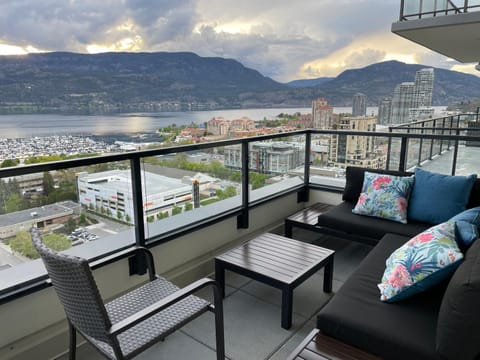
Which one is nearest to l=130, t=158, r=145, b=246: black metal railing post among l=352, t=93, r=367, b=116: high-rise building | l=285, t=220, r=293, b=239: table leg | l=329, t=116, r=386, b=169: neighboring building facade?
l=285, t=220, r=293, b=239: table leg

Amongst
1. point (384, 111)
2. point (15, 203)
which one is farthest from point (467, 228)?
point (384, 111)

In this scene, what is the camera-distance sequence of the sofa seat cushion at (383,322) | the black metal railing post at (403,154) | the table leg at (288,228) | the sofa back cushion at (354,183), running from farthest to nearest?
the black metal railing post at (403,154) → the sofa back cushion at (354,183) → the table leg at (288,228) → the sofa seat cushion at (383,322)

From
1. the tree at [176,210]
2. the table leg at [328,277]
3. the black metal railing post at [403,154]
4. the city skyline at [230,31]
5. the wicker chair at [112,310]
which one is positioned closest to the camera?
the wicker chair at [112,310]

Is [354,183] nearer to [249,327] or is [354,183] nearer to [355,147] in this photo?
[355,147]

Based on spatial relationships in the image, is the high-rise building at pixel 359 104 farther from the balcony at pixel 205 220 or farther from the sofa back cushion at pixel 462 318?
the sofa back cushion at pixel 462 318

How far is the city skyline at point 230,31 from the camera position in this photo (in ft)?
24.9

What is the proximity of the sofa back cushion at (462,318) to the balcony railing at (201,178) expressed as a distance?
1.77m

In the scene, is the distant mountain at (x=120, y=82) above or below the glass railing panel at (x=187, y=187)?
above

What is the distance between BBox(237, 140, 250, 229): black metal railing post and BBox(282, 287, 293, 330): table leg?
1314 mm

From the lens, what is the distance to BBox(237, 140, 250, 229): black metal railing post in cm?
354

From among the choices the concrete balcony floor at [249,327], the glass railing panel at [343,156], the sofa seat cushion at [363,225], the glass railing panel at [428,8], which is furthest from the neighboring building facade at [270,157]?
the glass railing panel at [428,8]

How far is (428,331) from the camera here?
1570mm

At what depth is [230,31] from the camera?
9.12 meters

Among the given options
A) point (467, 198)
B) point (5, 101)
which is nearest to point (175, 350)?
point (467, 198)
